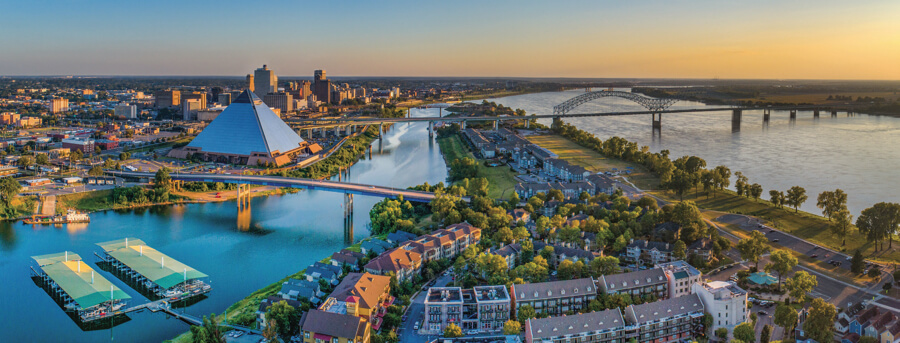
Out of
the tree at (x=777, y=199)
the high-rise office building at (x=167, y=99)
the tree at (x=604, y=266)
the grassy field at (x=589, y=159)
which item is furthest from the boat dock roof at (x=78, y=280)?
the high-rise office building at (x=167, y=99)

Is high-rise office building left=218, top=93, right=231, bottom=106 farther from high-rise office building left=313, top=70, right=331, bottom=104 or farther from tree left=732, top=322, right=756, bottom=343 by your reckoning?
tree left=732, top=322, right=756, bottom=343

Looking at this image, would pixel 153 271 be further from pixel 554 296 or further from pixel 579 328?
pixel 579 328

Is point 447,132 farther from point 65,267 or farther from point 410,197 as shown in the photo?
point 65,267

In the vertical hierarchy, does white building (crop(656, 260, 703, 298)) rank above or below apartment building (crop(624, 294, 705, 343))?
above

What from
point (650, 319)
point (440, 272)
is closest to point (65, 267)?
point (440, 272)

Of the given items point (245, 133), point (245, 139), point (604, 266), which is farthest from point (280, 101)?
point (604, 266)

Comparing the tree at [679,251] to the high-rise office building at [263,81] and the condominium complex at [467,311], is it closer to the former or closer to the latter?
the condominium complex at [467,311]

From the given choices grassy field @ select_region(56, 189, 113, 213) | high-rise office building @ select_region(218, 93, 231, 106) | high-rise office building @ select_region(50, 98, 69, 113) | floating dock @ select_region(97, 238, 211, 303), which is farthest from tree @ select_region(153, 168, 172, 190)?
high-rise office building @ select_region(218, 93, 231, 106)
